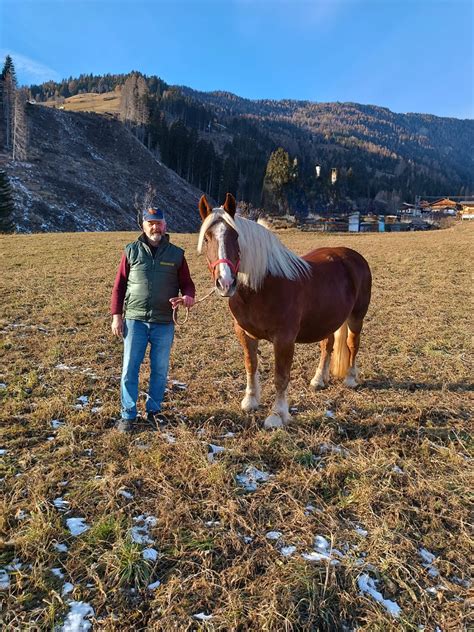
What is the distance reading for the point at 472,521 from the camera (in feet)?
9.57

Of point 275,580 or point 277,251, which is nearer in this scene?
point 275,580

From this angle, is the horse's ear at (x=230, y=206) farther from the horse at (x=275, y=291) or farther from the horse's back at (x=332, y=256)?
the horse's back at (x=332, y=256)

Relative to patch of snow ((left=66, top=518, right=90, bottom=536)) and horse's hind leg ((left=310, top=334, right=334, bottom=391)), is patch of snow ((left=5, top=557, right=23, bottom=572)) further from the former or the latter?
horse's hind leg ((left=310, top=334, right=334, bottom=391))

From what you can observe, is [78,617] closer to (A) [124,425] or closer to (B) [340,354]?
(A) [124,425]

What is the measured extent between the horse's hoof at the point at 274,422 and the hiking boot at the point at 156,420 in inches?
43.7

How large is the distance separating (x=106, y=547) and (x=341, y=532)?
1.60 metres

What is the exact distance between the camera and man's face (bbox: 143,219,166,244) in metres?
4.05

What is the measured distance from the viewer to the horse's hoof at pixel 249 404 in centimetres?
461

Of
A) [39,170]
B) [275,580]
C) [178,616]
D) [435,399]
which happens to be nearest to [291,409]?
[435,399]

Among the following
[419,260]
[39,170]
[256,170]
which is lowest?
[419,260]

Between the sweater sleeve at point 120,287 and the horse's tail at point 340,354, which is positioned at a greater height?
the sweater sleeve at point 120,287

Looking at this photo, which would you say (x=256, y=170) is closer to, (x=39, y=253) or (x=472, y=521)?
(x=39, y=253)

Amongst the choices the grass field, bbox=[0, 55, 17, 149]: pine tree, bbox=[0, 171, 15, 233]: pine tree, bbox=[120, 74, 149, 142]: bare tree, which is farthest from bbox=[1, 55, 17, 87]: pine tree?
the grass field

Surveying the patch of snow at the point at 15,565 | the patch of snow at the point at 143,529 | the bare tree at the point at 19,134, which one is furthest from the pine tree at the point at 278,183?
the patch of snow at the point at 15,565
